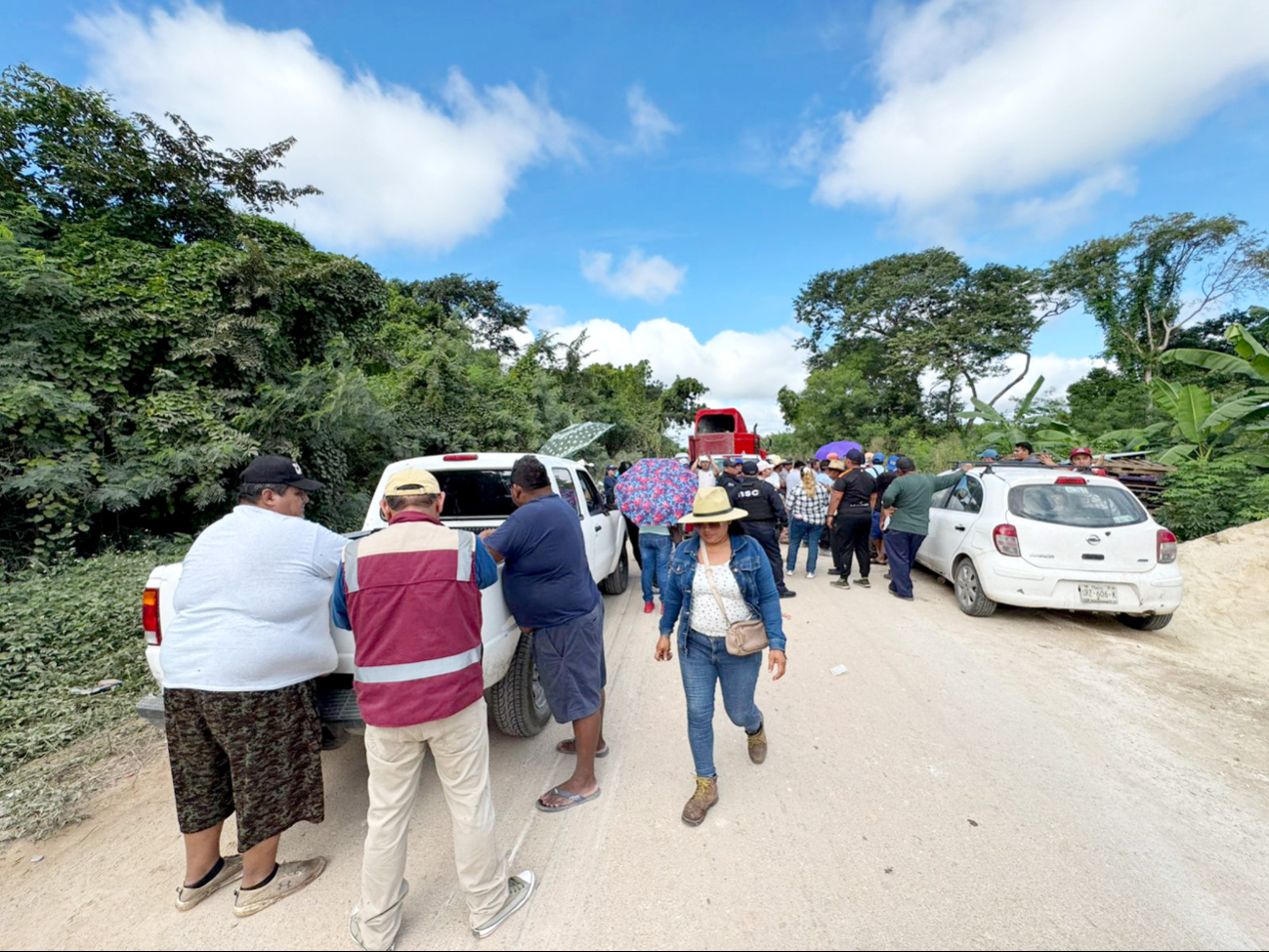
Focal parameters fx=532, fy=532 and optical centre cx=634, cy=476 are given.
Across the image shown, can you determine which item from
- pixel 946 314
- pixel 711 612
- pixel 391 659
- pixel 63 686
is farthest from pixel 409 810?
pixel 946 314

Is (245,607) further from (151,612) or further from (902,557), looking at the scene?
(902,557)

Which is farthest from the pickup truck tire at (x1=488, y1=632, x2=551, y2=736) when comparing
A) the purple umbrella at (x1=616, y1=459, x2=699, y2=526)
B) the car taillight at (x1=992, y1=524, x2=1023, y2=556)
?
the car taillight at (x1=992, y1=524, x2=1023, y2=556)

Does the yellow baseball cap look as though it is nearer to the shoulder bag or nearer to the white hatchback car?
the shoulder bag

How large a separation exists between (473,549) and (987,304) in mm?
31203

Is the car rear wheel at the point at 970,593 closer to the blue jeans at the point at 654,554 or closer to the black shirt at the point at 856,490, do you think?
the black shirt at the point at 856,490

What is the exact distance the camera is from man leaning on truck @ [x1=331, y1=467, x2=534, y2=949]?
6.46ft

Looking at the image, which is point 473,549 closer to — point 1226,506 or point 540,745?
point 540,745

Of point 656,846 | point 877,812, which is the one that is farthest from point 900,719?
point 656,846

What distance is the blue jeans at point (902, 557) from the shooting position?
6438 mm

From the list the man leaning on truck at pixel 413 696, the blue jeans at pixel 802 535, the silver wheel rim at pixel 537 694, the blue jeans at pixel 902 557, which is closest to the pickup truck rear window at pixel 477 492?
the silver wheel rim at pixel 537 694

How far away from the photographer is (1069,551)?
512cm

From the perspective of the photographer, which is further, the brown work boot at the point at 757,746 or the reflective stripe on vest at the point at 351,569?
the brown work boot at the point at 757,746

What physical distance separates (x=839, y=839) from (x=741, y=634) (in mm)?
1060

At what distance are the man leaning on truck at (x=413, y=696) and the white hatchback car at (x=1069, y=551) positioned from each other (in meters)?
5.36
